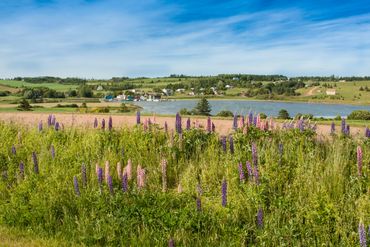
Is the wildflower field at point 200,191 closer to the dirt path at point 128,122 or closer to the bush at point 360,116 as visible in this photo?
the dirt path at point 128,122

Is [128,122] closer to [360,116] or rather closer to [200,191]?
[200,191]

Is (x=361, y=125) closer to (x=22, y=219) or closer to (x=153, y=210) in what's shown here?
(x=153, y=210)

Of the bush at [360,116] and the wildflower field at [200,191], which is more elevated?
the bush at [360,116]

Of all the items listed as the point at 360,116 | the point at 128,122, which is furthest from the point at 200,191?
the point at 360,116

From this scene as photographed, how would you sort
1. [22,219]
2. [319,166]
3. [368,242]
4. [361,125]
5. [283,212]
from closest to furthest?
[368,242] → [283,212] → [22,219] → [319,166] → [361,125]

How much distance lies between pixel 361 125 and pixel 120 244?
31.3 feet

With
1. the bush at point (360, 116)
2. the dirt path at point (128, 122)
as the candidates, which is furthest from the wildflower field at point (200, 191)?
the bush at point (360, 116)

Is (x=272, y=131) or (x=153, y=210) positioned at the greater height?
(x=272, y=131)

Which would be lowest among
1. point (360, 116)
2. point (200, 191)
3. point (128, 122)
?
point (200, 191)

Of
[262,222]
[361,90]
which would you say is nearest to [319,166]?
[262,222]

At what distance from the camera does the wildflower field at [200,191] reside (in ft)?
18.0

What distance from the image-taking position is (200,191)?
19.3ft

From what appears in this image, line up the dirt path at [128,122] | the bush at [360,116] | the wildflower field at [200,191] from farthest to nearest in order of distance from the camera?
Answer: the bush at [360,116], the dirt path at [128,122], the wildflower field at [200,191]

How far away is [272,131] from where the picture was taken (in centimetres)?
905
